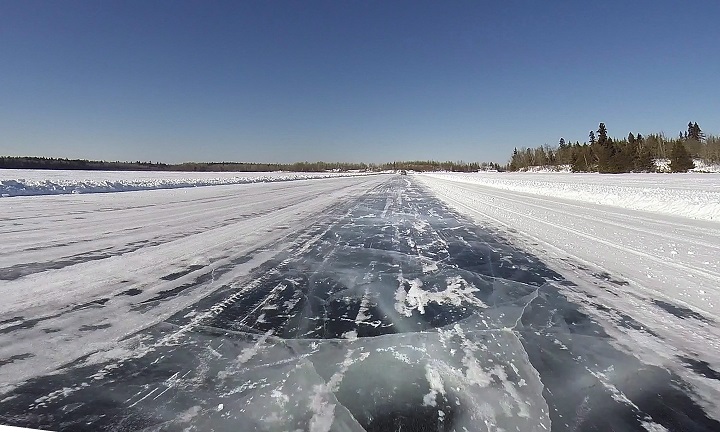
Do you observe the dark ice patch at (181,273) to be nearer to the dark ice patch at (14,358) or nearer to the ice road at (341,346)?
the ice road at (341,346)

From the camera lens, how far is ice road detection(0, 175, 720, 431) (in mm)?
1882

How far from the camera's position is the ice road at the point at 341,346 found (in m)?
1.88

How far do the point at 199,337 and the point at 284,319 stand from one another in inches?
26.9

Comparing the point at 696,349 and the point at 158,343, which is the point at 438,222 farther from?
the point at 158,343

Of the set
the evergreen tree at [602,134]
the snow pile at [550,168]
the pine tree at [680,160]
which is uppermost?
the evergreen tree at [602,134]

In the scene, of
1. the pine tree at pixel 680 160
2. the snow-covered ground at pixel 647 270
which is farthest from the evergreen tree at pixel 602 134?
the snow-covered ground at pixel 647 270

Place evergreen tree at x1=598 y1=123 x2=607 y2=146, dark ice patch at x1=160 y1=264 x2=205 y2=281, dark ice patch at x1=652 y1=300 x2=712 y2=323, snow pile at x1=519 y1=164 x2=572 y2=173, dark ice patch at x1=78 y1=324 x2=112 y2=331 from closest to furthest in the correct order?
dark ice patch at x1=78 y1=324 x2=112 y2=331 → dark ice patch at x1=652 y1=300 x2=712 y2=323 → dark ice patch at x1=160 y1=264 x2=205 y2=281 → evergreen tree at x1=598 y1=123 x2=607 y2=146 → snow pile at x1=519 y1=164 x2=572 y2=173

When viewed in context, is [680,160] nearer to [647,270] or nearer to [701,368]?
[647,270]

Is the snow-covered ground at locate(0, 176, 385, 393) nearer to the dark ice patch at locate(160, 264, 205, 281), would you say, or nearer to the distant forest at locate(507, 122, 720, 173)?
the dark ice patch at locate(160, 264, 205, 281)

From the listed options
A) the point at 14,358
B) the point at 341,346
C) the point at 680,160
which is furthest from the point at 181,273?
the point at 680,160

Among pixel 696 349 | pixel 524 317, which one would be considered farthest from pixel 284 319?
pixel 696 349

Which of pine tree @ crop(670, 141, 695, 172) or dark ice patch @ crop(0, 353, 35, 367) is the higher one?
pine tree @ crop(670, 141, 695, 172)

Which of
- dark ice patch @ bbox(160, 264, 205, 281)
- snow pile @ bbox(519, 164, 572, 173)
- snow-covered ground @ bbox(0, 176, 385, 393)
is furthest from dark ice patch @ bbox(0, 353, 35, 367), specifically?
snow pile @ bbox(519, 164, 572, 173)

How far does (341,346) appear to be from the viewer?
2.60 meters
